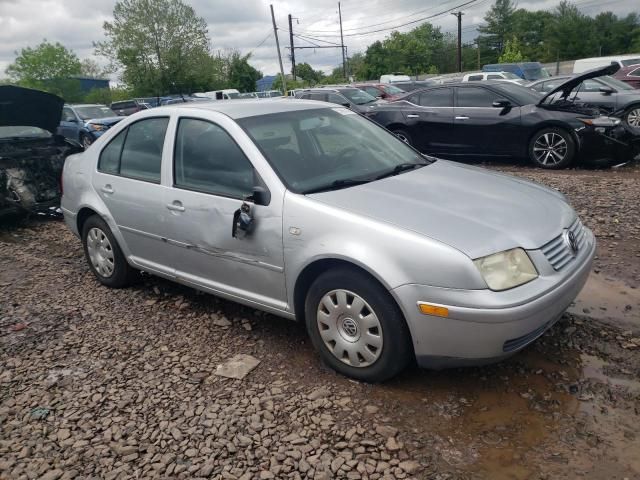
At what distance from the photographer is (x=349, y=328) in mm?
3061

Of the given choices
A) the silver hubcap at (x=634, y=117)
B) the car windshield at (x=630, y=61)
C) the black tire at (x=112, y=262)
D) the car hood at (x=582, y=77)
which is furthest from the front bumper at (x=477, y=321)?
the car windshield at (x=630, y=61)

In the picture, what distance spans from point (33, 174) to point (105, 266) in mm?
3310

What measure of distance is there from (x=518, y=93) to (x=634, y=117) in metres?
2.27

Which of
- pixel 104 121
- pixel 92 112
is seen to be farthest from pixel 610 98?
pixel 92 112

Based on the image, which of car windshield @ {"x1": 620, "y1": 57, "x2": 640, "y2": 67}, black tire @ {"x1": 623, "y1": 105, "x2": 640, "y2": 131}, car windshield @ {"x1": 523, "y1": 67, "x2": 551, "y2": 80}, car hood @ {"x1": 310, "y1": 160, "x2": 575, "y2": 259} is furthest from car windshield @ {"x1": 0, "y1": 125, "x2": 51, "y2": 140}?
car windshield @ {"x1": 523, "y1": 67, "x2": 551, "y2": 80}

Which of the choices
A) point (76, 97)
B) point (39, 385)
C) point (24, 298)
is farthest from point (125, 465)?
point (76, 97)

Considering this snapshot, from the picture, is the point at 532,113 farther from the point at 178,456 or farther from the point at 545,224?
the point at 178,456

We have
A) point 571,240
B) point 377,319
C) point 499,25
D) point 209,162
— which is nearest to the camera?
point 377,319

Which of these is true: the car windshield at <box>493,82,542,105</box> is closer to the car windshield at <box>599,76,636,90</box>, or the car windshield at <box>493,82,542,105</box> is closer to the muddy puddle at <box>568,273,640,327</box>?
the car windshield at <box>599,76,636,90</box>

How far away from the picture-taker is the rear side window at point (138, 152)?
4.12m

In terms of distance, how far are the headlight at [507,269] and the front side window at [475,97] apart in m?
7.26

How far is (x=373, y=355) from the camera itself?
9.86 feet

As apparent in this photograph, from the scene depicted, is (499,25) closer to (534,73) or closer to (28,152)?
(534,73)

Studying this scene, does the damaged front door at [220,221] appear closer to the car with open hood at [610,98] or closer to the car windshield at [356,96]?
the car with open hood at [610,98]
